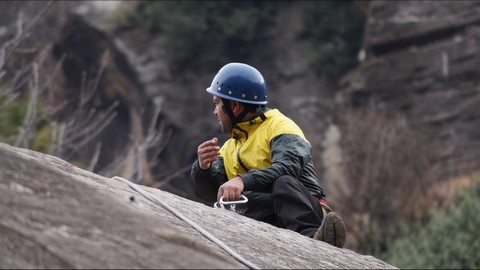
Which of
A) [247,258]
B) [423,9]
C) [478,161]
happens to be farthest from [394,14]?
[247,258]

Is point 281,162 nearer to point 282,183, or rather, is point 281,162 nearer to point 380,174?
point 282,183

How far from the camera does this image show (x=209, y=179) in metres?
6.94

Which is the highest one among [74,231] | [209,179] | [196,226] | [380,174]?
[380,174]

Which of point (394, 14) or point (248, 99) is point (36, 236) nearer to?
point (248, 99)

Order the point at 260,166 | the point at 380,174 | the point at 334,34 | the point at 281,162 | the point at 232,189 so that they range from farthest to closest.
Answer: the point at 334,34 → the point at 380,174 → the point at 260,166 → the point at 281,162 → the point at 232,189

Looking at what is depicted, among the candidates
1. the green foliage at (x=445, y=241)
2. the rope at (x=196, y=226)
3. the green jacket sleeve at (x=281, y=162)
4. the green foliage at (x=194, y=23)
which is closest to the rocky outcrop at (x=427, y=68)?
the green foliage at (x=194, y=23)

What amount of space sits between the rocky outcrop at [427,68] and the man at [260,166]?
18471 mm

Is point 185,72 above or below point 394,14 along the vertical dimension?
below

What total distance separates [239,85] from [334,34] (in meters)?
23.8

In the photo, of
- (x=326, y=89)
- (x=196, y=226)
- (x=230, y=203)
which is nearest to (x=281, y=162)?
(x=230, y=203)

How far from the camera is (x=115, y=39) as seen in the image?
31203mm

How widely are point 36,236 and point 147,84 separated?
26804 millimetres

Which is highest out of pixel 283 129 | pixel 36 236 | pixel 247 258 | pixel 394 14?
pixel 394 14

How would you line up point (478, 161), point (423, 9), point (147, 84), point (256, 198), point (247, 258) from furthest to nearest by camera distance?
point (147, 84) < point (423, 9) < point (478, 161) < point (256, 198) < point (247, 258)
